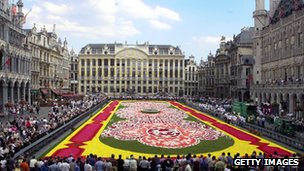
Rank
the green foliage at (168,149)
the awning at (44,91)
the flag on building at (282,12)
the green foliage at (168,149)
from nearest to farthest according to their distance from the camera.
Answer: the green foliage at (168,149)
the green foliage at (168,149)
the flag on building at (282,12)
the awning at (44,91)

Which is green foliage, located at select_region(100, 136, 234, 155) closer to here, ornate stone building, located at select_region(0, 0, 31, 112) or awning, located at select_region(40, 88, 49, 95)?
ornate stone building, located at select_region(0, 0, 31, 112)

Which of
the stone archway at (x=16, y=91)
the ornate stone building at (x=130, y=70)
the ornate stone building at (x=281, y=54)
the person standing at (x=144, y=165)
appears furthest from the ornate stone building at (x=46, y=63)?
the person standing at (x=144, y=165)

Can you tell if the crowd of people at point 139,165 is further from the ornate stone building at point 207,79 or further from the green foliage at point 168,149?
the ornate stone building at point 207,79

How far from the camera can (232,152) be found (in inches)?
978

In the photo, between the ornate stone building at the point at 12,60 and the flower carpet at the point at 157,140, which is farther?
the ornate stone building at the point at 12,60

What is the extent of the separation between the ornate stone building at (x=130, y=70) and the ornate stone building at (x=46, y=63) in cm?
2778

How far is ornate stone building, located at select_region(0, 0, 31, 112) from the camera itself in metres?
44.9

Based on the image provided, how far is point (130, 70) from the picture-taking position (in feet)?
416

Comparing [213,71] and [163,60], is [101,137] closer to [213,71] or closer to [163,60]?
[213,71]

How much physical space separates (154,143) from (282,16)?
132 ft

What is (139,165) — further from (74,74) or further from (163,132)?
(74,74)

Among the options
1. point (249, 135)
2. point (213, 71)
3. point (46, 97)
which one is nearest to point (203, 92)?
point (213, 71)

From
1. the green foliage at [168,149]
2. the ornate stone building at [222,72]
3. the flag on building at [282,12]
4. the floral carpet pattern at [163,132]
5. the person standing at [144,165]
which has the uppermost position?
the flag on building at [282,12]

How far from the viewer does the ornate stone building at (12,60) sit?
147 ft
